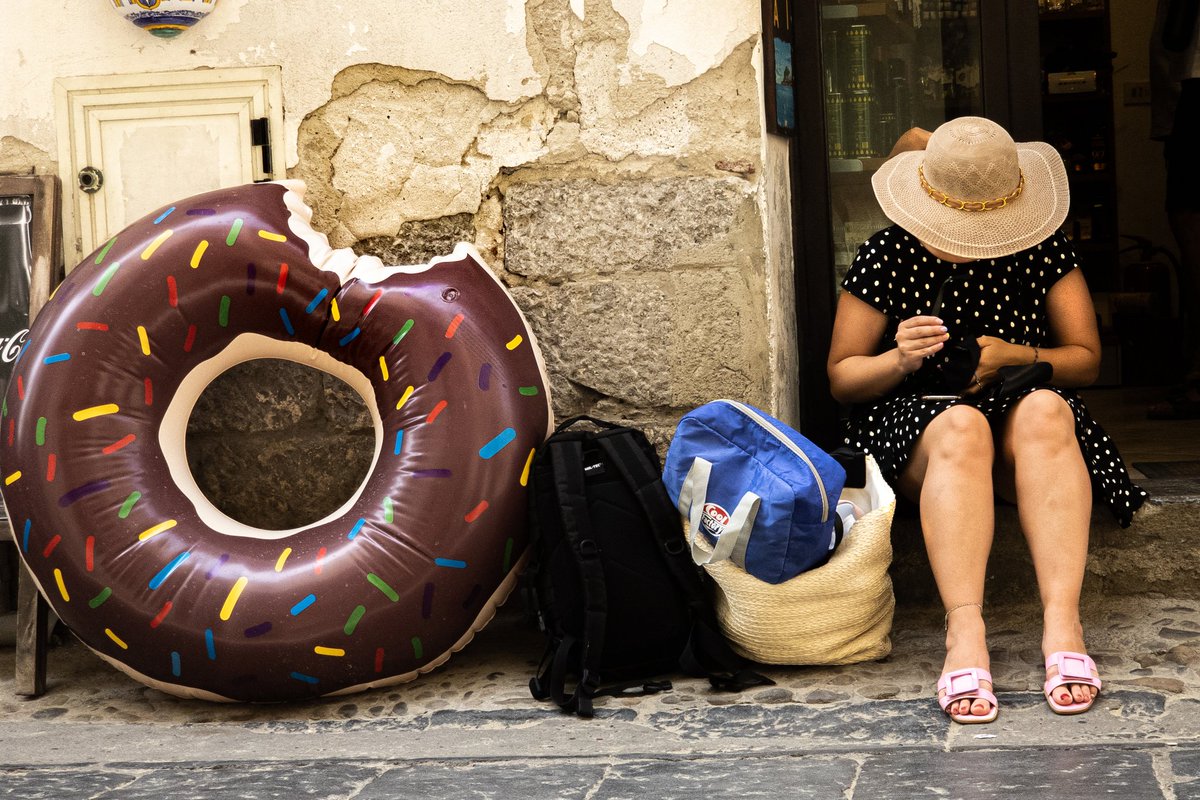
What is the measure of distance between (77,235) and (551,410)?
1.14 metres

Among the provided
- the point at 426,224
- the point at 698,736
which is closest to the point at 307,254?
the point at 426,224

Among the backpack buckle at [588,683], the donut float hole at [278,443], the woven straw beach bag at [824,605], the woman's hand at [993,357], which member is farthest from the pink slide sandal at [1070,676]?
the donut float hole at [278,443]

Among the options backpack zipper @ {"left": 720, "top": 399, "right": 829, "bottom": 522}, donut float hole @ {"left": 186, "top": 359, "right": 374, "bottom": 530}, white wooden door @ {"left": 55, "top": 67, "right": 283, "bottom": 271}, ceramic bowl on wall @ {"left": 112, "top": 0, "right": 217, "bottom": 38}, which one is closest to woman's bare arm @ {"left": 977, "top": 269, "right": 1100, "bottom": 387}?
backpack zipper @ {"left": 720, "top": 399, "right": 829, "bottom": 522}

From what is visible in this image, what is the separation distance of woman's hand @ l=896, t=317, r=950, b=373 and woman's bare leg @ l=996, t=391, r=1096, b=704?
207mm

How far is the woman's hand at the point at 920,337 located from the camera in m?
2.45

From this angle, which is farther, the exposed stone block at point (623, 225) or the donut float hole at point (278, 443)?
the donut float hole at point (278, 443)

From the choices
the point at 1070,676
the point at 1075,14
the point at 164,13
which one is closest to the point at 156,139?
the point at 164,13

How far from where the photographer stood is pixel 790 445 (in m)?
2.31

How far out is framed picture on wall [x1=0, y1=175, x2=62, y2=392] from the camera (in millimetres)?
2795

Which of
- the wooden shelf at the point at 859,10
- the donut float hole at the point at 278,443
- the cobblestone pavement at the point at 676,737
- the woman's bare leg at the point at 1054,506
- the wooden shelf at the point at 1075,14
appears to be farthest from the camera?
the wooden shelf at the point at 1075,14

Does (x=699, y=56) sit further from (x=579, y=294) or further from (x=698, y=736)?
(x=698, y=736)

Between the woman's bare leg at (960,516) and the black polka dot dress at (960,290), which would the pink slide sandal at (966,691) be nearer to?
the woman's bare leg at (960,516)

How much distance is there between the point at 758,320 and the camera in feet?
9.05

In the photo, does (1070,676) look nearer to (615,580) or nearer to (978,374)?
(978,374)
